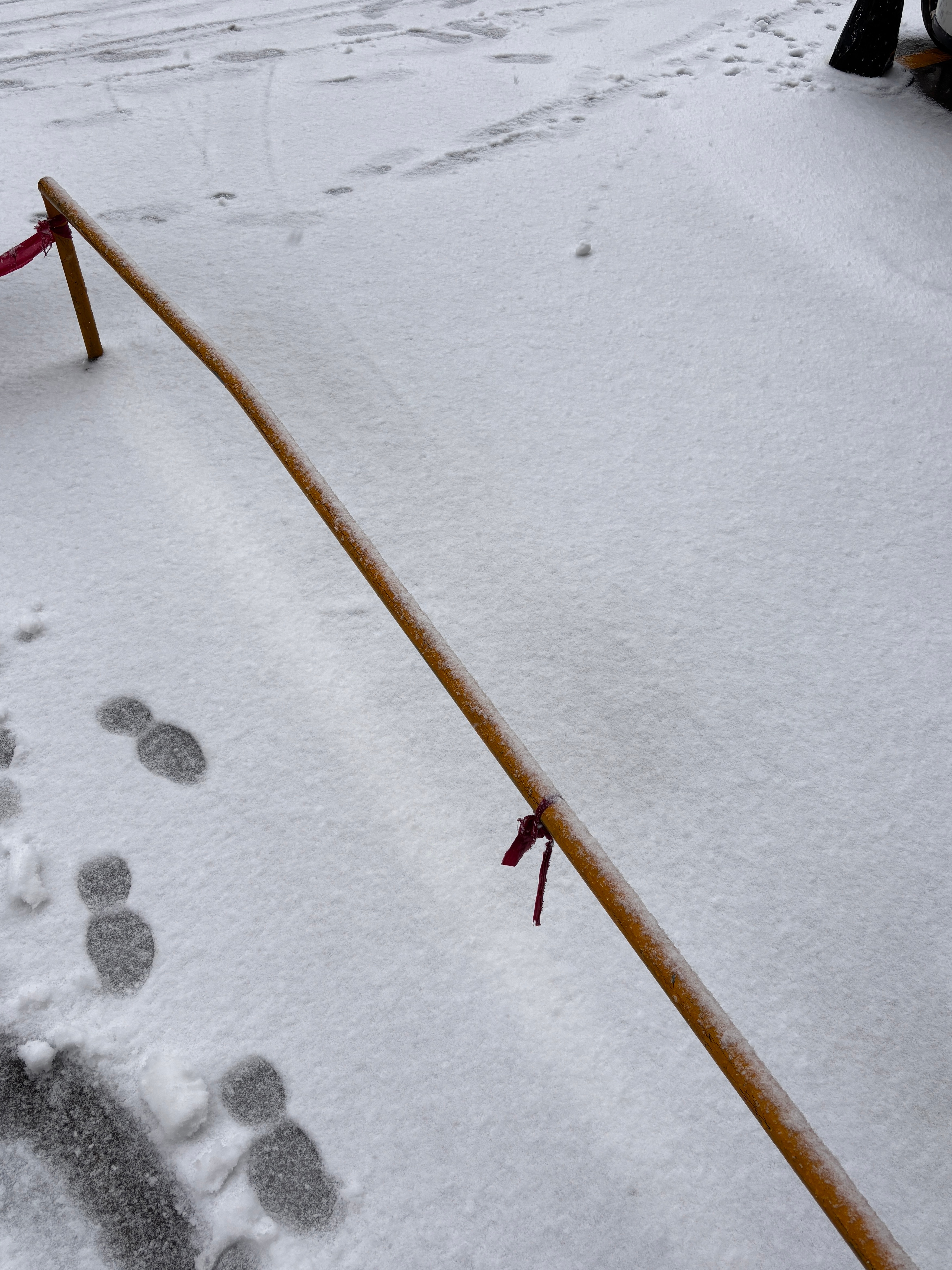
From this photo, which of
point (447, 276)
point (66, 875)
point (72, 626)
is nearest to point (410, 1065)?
point (66, 875)

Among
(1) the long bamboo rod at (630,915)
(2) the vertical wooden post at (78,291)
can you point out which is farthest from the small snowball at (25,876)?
(2) the vertical wooden post at (78,291)

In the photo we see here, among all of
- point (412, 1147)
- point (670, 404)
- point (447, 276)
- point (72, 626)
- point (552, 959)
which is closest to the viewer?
point (412, 1147)

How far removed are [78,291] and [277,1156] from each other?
1.79m

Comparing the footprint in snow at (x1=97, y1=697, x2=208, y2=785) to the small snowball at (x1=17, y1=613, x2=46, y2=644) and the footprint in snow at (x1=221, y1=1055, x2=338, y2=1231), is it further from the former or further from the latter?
the footprint in snow at (x1=221, y1=1055, x2=338, y2=1231)

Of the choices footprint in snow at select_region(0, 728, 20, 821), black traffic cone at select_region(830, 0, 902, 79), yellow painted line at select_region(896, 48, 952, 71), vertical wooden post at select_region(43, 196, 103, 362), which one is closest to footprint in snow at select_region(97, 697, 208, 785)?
footprint in snow at select_region(0, 728, 20, 821)

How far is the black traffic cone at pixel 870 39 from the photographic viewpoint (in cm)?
326

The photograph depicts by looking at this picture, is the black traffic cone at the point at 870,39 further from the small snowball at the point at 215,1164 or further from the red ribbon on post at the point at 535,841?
the small snowball at the point at 215,1164

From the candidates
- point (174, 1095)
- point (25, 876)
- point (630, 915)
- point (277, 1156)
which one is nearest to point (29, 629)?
point (25, 876)

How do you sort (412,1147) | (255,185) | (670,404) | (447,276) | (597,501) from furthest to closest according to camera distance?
(255,185)
(447,276)
(670,404)
(597,501)
(412,1147)

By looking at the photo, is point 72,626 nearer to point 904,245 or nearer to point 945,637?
point 945,637

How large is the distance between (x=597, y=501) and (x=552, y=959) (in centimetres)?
100

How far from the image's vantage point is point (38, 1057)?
1.15 m

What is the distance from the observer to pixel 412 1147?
44.2 inches

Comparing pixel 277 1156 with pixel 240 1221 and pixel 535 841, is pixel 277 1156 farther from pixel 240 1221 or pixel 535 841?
pixel 535 841
